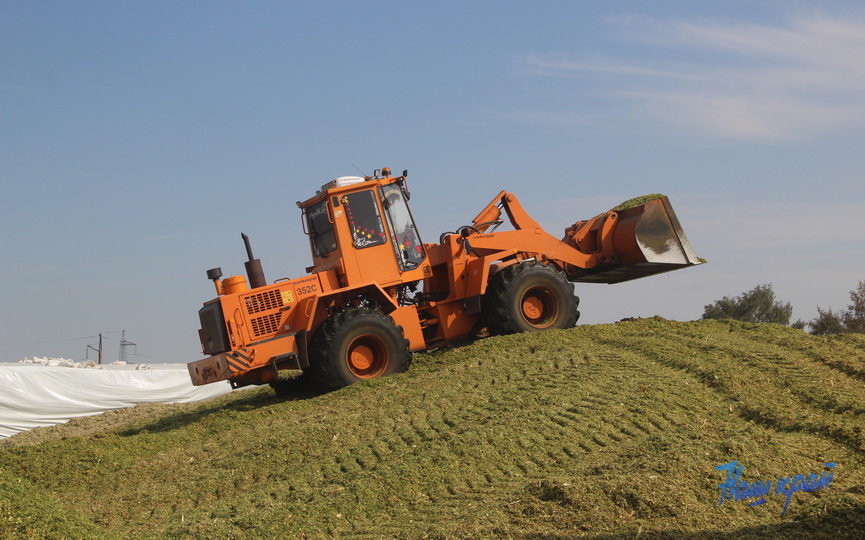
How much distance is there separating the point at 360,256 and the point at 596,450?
5.34 meters

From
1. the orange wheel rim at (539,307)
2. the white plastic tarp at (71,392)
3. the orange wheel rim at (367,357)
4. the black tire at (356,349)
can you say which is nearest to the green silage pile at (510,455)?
the black tire at (356,349)

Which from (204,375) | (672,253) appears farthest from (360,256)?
(672,253)

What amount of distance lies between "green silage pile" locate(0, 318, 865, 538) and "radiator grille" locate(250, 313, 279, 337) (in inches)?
37.0

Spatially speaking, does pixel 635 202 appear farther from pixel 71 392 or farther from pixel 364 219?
pixel 71 392

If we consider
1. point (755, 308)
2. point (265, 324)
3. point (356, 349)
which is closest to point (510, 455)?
point (356, 349)

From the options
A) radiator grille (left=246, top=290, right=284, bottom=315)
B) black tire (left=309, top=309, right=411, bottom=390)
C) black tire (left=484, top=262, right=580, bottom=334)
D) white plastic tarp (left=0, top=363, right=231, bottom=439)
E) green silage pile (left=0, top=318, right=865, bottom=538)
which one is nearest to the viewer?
green silage pile (left=0, top=318, right=865, bottom=538)

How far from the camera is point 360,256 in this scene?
11.3m

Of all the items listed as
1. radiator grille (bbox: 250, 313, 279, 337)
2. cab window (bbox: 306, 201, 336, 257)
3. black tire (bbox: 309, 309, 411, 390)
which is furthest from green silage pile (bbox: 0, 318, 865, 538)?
cab window (bbox: 306, 201, 336, 257)

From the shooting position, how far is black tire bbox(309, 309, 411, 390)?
34.8ft

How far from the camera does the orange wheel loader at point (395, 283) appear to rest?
1067 cm

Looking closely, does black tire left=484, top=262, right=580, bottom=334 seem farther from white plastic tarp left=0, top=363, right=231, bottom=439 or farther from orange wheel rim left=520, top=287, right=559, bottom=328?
white plastic tarp left=0, top=363, right=231, bottom=439

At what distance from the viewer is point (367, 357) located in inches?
436

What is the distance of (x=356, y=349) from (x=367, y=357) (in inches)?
7.7

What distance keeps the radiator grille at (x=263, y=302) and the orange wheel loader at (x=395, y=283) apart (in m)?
0.01
